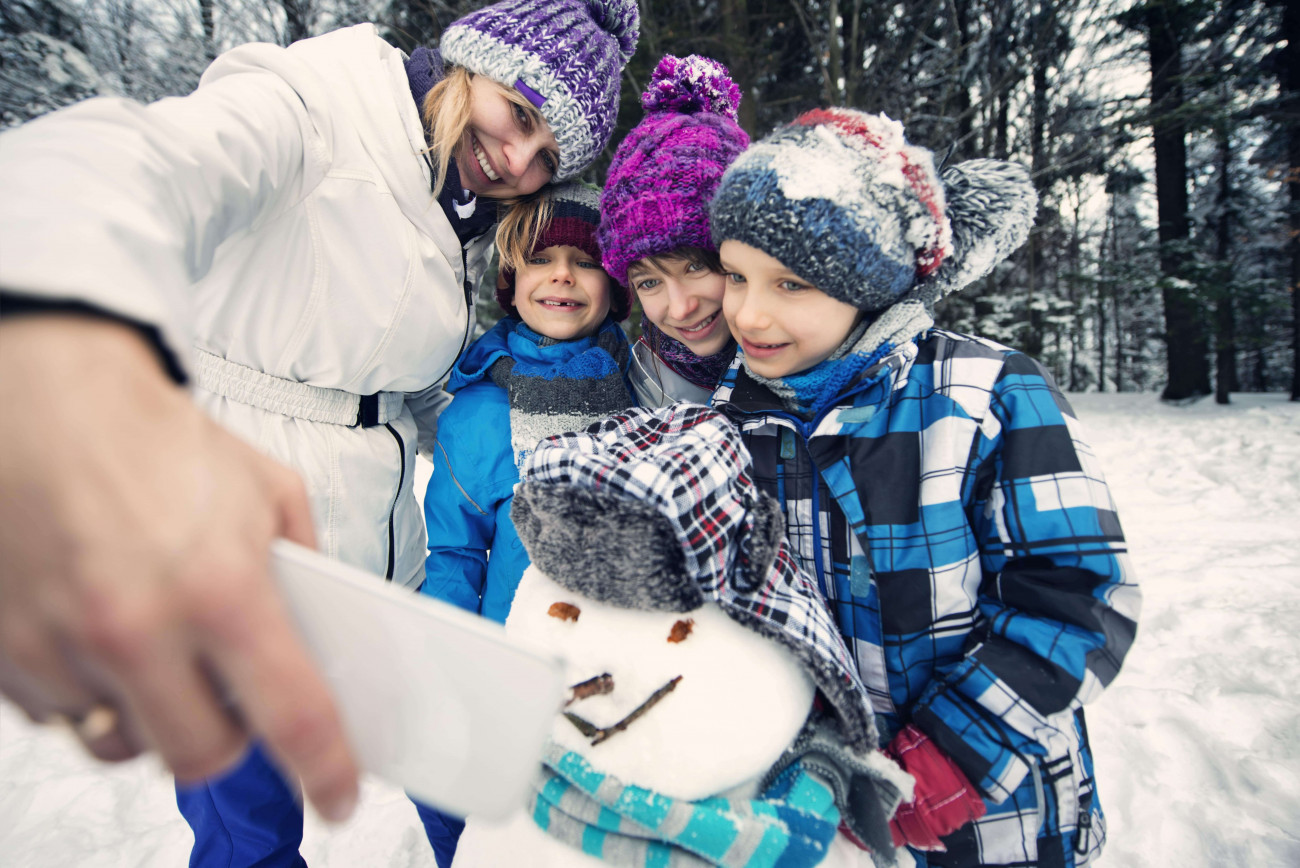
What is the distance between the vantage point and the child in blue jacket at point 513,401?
1.48 metres

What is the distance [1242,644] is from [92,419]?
3.63 meters

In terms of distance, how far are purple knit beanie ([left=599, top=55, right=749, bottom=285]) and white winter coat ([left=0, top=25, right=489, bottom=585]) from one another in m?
0.41

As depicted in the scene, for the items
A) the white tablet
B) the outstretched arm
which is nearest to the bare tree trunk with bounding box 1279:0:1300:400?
the white tablet

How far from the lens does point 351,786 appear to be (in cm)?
41

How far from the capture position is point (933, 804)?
967mm

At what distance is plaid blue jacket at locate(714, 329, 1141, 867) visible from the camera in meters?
0.98

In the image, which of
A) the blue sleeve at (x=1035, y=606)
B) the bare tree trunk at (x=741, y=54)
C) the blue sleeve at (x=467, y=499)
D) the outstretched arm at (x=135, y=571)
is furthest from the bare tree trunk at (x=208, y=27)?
the blue sleeve at (x=1035, y=606)

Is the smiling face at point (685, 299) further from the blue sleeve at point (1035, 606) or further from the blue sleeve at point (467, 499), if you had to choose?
the blue sleeve at point (1035, 606)

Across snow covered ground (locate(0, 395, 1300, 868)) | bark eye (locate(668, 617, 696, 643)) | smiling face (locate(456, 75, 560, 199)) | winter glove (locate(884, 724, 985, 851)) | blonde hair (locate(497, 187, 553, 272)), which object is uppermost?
smiling face (locate(456, 75, 560, 199))

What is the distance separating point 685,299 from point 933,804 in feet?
3.68

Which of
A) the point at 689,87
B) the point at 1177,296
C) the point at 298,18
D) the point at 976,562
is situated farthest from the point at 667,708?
the point at 1177,296

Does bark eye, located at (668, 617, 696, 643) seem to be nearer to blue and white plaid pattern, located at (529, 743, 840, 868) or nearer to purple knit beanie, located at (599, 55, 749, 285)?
blue and white plaid pattern, located at (529, 743, 840, 868)

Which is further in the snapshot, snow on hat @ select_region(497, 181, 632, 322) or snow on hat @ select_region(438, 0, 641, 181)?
snow on hat @ select_region(497, 181, 632, 322)

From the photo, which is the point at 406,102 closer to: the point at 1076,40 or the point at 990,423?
the point at 990,423
